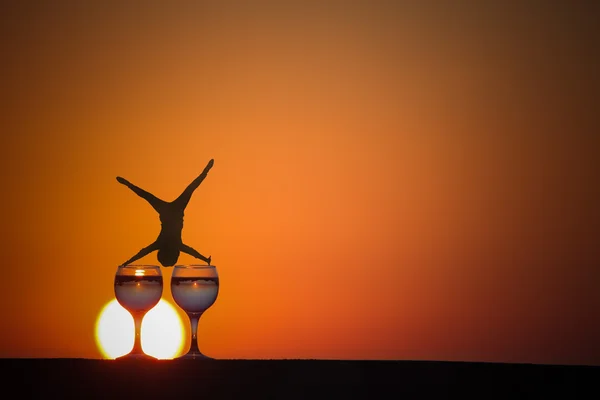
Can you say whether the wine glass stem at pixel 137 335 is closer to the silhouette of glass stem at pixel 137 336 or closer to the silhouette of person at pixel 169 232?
the silhouette of glass stem at pixel 137 336

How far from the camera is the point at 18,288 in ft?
19.2

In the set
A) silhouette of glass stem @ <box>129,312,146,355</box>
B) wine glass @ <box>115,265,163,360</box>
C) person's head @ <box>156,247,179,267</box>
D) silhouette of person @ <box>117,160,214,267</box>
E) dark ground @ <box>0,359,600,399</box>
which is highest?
silhouette of person @ <box>117,160,214,267</box>

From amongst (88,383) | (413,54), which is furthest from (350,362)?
(413,54)

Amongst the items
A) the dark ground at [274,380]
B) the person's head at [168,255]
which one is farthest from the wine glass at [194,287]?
the dark ground at [274,380]

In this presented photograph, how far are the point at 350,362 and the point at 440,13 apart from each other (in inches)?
197

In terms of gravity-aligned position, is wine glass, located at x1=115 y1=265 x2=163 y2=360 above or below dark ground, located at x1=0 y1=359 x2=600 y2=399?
above

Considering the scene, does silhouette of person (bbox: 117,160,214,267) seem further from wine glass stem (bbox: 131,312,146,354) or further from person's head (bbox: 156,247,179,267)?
wine glass stem (bbox: 131,312,146,354)

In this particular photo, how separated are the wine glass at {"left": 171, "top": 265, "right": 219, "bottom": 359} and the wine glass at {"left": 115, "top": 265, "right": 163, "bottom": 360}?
0.12 ft

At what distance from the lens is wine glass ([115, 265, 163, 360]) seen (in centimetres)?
156

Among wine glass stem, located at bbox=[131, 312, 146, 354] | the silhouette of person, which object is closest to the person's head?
the silhouette of person

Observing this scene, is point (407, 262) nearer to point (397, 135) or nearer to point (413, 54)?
point (397, 135)

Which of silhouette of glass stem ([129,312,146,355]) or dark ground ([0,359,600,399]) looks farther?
silhouette of glass stem ([129,312,146,355])

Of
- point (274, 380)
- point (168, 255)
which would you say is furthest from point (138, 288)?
point (274, 380)

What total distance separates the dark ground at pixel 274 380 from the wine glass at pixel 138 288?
0.76 ft
